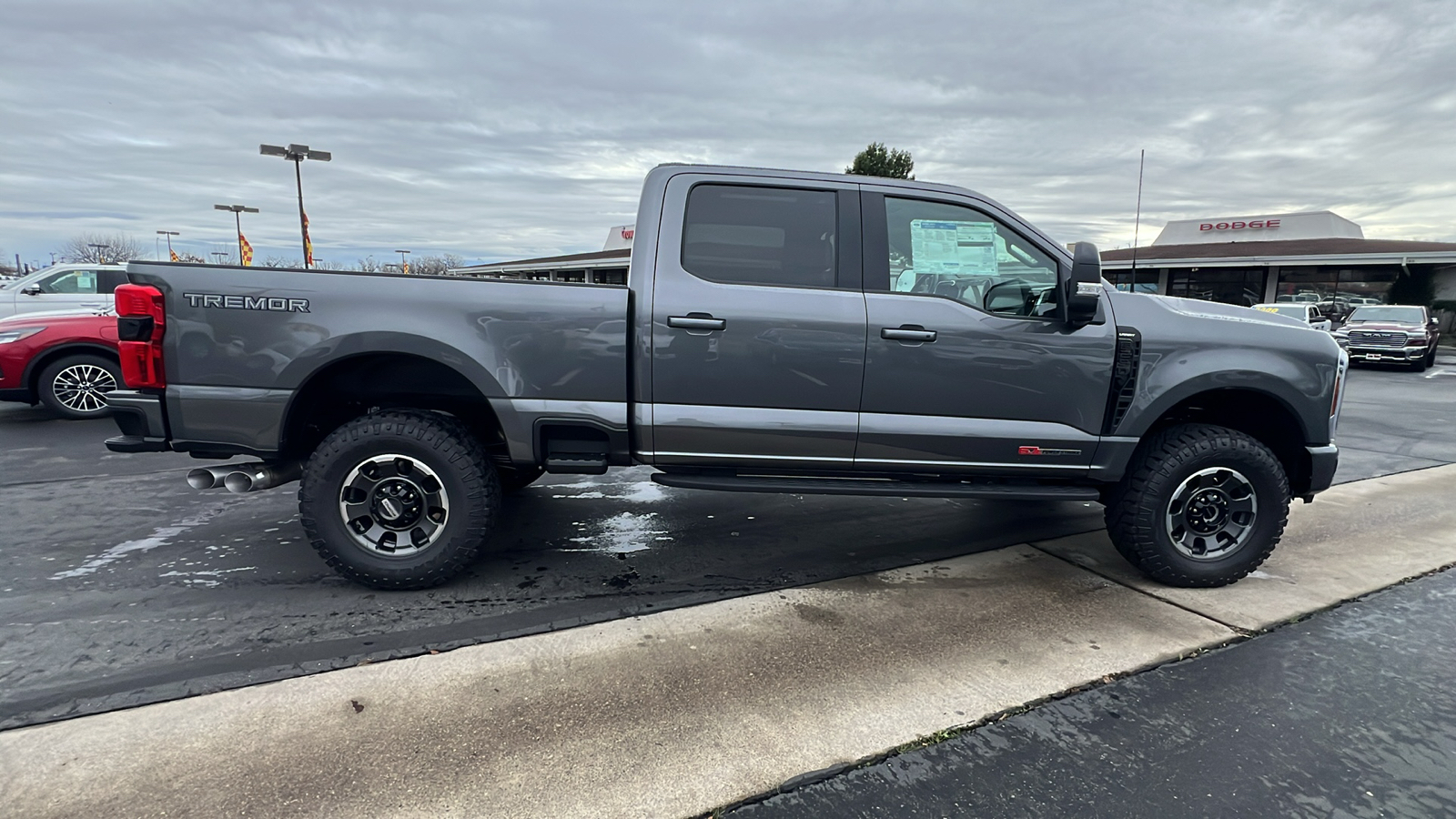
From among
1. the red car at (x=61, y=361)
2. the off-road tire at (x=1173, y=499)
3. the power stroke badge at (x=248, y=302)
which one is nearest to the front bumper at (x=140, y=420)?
the power stroke badge at (x=248, y=302)

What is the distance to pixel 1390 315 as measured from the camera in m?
17.8

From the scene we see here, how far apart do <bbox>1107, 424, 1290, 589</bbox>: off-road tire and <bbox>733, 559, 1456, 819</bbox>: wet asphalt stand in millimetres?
623

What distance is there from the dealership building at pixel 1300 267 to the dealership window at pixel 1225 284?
0.10 feet

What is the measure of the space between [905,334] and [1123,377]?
1.14 meters

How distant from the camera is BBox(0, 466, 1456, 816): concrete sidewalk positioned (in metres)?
2.19

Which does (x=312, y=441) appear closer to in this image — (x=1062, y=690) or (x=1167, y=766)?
(x=1062, y=690)

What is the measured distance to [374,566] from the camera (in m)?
3.49

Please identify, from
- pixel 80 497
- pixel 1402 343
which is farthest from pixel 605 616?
pixel 1402 343

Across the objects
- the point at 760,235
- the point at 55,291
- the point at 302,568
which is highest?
the point at 760,235

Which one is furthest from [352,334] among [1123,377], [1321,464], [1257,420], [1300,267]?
[1300,267]

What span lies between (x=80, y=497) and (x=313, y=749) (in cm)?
411

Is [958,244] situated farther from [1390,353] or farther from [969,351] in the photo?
[1390,353]

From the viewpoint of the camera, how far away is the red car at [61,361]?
7.37 m

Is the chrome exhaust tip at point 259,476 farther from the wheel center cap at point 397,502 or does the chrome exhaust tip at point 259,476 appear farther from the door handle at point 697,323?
the door handle at point 697,323
